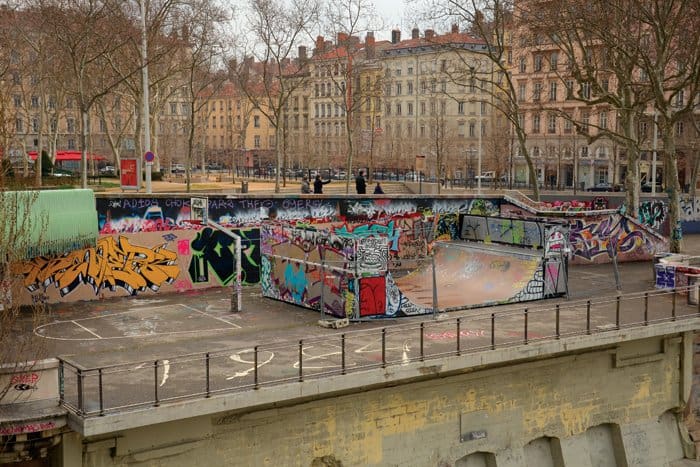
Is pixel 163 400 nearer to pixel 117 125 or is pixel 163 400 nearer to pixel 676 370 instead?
pixel 676 370

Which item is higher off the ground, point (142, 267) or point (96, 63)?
point (96, 63)

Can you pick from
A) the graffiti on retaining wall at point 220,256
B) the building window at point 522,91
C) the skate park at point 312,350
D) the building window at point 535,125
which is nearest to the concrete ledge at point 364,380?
the skate park at point 312,350

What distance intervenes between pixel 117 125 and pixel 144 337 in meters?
65.4

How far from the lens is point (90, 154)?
236 feet

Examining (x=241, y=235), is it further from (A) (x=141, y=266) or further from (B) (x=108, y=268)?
(B) (x=108, y=268)

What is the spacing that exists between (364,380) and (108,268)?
11.9 metres

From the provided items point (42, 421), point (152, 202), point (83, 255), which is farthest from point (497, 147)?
point (42, 421)

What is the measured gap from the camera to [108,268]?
25.5 m

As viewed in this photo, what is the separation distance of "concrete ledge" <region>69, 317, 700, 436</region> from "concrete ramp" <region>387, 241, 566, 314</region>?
472cm

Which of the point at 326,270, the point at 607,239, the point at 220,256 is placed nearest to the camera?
the point at 326,270

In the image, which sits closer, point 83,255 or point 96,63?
point 83,255

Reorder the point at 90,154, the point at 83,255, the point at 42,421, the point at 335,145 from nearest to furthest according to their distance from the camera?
1. the point at 42,421
2. the point at 83,255
3. the point at 90,154
4. the point at 335,145

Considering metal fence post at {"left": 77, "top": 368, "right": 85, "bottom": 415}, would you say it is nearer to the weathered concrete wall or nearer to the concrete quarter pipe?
the weathered concrete wall

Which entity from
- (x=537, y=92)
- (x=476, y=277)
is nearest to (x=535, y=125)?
(x=537, y=92)
